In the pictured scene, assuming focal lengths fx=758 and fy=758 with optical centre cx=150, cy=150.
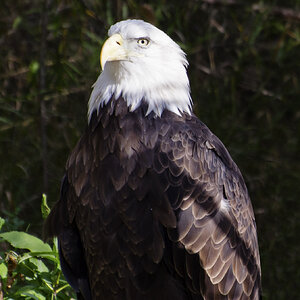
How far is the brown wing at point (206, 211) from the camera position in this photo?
2.97 meters

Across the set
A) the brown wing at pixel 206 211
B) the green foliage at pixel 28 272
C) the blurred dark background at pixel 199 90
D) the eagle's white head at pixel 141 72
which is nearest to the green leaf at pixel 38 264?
the green foliage at pixel 28 272

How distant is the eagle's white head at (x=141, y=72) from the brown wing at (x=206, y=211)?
135mm

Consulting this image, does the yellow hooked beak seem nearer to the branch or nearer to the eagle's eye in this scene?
the eagle's eye

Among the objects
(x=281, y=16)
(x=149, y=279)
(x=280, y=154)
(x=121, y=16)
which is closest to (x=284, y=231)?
(x=280, y=154)

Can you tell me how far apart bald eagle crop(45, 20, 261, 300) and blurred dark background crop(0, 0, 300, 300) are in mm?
1388

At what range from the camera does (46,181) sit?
470cm

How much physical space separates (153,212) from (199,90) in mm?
2302

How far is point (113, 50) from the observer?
3.08m

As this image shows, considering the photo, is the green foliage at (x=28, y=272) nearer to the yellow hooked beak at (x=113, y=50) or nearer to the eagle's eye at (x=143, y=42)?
the yellow hooked beak at (x=113, y=50)

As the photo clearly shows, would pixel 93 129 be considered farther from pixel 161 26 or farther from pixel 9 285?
pixel 161 26

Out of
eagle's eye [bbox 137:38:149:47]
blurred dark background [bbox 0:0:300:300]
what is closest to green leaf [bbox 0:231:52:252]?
eagle's eye [bbox 137:38:149:47]

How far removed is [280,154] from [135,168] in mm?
2687

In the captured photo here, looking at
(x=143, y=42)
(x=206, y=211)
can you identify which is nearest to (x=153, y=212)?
(x=206, y=211)

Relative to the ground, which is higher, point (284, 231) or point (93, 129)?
point (93, 129)
